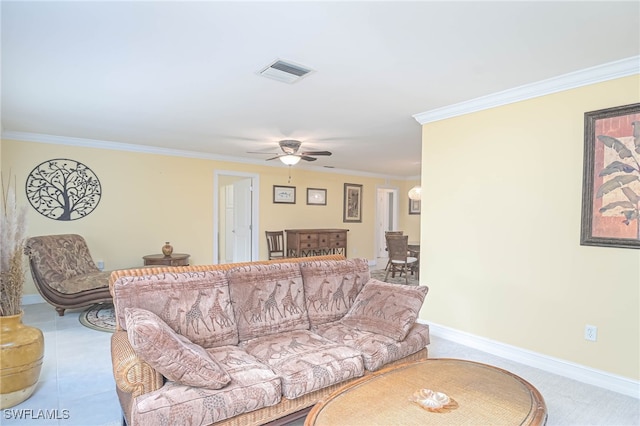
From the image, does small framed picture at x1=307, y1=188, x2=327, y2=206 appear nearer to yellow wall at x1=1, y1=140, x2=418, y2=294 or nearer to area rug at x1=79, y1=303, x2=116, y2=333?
yellow wall at x1=1, y1=140, x2=418, y2=294

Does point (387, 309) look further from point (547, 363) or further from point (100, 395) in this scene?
point (100, 395)

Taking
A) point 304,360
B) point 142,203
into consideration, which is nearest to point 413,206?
point 142,203

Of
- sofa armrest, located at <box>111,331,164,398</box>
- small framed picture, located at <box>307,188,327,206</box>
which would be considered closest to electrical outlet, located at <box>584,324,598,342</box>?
sofa armrest, located at <box>111,331,164,398</box>

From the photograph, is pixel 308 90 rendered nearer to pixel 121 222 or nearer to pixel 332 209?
pixel 121 222

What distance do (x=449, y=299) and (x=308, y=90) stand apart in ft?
7.84

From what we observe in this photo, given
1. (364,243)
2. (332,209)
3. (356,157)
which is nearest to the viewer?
(356,157)

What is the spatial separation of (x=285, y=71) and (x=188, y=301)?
169cm

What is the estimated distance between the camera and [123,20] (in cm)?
189

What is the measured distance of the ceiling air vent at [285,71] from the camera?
2451mm

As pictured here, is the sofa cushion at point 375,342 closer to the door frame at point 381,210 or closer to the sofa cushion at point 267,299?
the sofa cushion at point 267,299

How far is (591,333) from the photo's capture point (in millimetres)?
2605

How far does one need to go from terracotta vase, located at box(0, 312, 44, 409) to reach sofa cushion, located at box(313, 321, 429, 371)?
1841 millimetres

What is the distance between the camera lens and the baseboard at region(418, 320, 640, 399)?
8.08 feet

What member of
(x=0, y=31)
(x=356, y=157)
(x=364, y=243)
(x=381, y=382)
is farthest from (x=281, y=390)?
(x=364, y=243)
